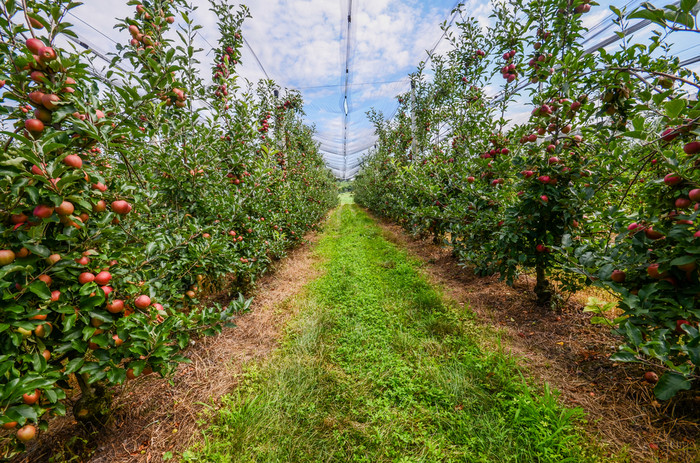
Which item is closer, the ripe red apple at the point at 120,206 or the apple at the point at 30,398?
the apple at the point at 30,398

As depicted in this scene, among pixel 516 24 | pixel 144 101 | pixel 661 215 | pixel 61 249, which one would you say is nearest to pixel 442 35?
pixel 516 24

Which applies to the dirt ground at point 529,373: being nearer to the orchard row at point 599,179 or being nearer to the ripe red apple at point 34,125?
the orchard row at point 599,179

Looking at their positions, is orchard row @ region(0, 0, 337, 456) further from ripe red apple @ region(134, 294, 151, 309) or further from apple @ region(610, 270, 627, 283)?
apple @ region(610, 270, 627, 283)

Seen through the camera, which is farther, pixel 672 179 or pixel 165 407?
pixel 165 407

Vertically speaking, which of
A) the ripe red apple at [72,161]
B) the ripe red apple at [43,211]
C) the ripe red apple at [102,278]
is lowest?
the ripe red apple at [102,278]

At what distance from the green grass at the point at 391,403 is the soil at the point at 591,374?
17 centimetres

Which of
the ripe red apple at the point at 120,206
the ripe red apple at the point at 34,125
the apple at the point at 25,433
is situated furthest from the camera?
the ripe red apple at the point at 120,206

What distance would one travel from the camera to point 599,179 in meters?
1.97

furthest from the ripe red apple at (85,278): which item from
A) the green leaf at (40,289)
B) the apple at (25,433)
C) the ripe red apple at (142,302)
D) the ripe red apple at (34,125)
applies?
the ripe red apple at (34,125)

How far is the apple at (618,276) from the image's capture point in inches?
60.2

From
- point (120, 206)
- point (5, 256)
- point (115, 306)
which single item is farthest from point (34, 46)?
point (115, 306)

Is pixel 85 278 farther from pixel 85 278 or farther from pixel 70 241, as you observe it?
pixel 70 241

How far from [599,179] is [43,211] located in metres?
3.63

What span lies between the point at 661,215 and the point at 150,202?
3783 mm
